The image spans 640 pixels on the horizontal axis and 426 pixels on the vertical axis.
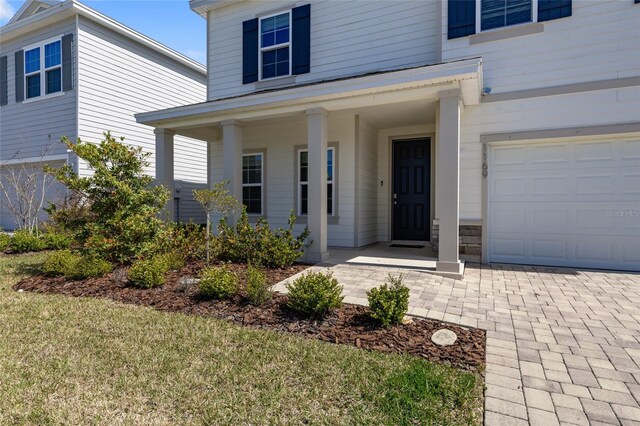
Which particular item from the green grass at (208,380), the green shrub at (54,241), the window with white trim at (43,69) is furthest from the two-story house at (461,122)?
the window with white trim at (43,69)

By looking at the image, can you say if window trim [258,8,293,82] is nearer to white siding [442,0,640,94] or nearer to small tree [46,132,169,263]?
white siding [442,0,640,94]

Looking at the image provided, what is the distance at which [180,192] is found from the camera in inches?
490

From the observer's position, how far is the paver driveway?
2.26 metres

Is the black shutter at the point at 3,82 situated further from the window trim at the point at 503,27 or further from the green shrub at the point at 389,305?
the green shrub at the point at 389,305

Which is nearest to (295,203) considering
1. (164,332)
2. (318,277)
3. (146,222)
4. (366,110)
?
(366,110)

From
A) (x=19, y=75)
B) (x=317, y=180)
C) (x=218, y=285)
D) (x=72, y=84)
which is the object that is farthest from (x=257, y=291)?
(x=19, y=75)

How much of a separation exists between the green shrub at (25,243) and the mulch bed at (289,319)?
3.55 metres

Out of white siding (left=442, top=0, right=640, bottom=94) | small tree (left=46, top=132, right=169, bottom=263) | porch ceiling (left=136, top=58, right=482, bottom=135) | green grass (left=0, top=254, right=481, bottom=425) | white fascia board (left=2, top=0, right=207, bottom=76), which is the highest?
white fascia board (left=2, top=0, right=207, bottom=76)

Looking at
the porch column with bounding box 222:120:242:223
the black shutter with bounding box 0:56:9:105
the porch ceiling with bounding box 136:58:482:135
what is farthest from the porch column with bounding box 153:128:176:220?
the black shutter with bounding box 0:56:9:105

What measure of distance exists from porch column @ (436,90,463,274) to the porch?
2 cm

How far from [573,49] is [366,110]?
3.80 metres

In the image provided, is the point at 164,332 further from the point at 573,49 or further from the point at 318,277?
the point at 573,49

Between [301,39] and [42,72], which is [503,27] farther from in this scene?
[42,72]

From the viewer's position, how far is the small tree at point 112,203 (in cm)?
561
